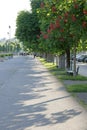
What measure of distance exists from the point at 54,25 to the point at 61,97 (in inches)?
107

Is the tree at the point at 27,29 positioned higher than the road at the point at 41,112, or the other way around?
the tree at the point at 27,29

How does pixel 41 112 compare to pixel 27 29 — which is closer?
pixel 41 112

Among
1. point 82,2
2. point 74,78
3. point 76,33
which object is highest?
point 82,2

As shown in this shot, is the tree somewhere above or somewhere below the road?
above

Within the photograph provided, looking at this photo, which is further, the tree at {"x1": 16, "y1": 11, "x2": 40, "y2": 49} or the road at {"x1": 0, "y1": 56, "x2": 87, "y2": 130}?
the tree at {"x1": 16, "y1": 11, "x2": 40, "y2": 49}

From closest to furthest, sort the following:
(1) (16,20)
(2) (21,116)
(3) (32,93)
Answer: (2) (21,116) < (3) (32,93) < (1) (16,20)

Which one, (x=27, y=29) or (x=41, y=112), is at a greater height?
(x=27, y=29)

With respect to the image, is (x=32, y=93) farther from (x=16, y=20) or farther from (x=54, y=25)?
(x=16, y=20)

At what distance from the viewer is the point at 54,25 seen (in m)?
16.7

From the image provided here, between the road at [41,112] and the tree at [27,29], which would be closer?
the road at [41,112]

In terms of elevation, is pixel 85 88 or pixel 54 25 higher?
pixel 54 25

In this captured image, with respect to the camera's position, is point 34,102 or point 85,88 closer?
point 34,102

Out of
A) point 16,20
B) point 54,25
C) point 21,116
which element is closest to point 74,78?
point 54,25

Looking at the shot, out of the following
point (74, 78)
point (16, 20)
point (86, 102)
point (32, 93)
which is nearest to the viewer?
point (86, 102)
